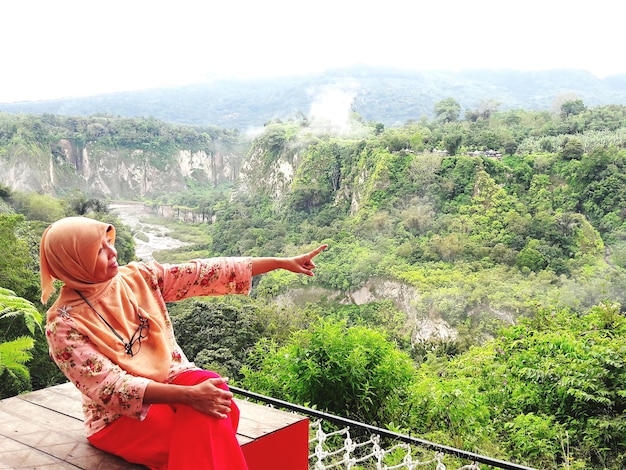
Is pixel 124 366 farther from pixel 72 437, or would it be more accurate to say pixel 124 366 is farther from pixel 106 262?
pixel 72 437

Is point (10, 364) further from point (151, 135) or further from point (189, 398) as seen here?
point (151, 135)

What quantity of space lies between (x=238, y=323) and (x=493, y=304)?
7.66 meters

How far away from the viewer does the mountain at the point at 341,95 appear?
119 ft

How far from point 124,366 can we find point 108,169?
29557mm

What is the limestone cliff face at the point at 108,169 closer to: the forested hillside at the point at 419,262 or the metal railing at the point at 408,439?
the forested hillside at the point at 419,262

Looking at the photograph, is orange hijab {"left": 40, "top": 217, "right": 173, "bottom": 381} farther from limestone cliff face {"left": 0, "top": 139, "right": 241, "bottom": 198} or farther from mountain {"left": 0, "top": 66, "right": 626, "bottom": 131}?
mountain {"left": 0, "top": 66, "right": 626, "bottom": 131}

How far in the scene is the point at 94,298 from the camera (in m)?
1.05

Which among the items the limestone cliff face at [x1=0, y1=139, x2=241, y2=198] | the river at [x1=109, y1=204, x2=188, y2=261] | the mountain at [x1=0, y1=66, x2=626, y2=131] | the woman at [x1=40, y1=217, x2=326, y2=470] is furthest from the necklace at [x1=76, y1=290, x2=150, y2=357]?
the mountain at [x1=0, y1=66, x2=626, y2=131]

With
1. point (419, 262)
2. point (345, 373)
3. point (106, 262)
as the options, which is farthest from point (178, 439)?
point (419, 262)

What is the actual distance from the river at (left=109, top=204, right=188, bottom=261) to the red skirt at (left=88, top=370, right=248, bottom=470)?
18.5 meters

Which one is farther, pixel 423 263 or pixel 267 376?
pixel 423 263

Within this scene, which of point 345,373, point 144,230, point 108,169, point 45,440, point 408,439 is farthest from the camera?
point 108,169

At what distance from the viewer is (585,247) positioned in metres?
15.2

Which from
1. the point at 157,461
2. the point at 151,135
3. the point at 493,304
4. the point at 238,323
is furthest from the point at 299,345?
the point at 151,135
